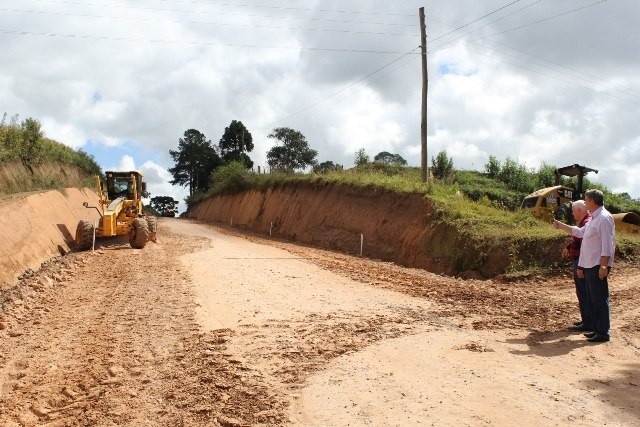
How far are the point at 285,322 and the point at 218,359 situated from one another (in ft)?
5.86

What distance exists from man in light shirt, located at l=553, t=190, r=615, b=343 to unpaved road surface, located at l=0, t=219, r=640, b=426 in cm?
30

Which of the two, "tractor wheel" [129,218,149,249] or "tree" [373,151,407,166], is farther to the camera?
"tree" [373,151,407,166]

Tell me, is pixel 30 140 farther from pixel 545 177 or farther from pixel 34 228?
pixel 545 177

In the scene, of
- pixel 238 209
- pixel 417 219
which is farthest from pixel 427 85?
pixel 238 209

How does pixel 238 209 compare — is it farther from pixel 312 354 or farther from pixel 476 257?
pixel 312 354

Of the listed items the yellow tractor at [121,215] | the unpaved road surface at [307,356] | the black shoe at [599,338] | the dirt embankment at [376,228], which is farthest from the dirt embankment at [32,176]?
the black shoe at [599,338]

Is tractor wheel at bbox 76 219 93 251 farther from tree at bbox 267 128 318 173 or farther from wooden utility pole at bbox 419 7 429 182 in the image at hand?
tree at bbox 267 128 318 173

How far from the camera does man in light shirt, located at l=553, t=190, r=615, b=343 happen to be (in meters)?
6.77

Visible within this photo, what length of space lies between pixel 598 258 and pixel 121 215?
16.8 m

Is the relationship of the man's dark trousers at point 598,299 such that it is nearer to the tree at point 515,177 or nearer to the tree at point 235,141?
the tree at point 515,177

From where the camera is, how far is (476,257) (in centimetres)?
1570

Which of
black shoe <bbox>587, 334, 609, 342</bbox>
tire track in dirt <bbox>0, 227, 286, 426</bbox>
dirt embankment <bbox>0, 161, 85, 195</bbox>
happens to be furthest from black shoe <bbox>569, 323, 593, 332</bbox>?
dirt embankment <bbox>0, 161, 85, 195</bbox>

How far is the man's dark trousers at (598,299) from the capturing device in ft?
22.3

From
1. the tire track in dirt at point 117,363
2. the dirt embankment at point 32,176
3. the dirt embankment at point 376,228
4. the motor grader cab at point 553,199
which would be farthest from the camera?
the dirt embankment at point 32,176
